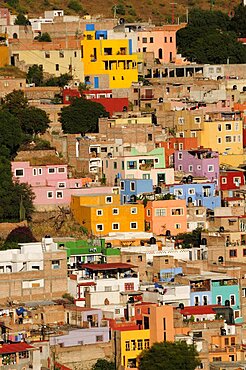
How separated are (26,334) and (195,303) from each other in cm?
522

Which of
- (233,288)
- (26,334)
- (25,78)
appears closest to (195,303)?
(233,288)

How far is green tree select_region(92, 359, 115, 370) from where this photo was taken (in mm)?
46875

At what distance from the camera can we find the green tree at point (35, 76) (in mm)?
66500

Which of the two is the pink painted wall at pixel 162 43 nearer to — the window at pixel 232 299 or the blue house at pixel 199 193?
the blue house at pixel 199 193

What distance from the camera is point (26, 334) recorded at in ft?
155

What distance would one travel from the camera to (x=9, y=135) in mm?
58625

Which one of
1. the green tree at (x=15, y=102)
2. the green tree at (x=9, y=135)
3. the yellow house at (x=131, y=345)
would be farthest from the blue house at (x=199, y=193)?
the yellow house at (x=131, y=345)

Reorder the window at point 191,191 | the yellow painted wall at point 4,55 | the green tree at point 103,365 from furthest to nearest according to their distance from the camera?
the yellow painted wall at point 4,55 → the window at point 191,191 → the green tree at point 103,365

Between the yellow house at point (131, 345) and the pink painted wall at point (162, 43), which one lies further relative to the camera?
the pink painted wall at point (162, 43)

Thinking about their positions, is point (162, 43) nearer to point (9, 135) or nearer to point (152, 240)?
point (9, 135)

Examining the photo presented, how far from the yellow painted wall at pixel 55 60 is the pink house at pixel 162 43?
16.1 feet

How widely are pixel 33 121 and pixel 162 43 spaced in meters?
12.2

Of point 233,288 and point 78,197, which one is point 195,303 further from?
point 78,197

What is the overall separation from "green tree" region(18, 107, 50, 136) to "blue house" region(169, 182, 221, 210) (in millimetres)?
4298
